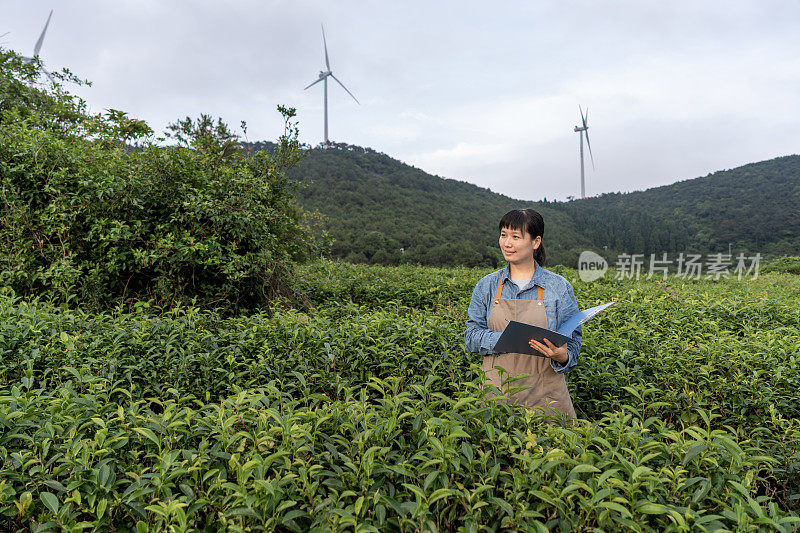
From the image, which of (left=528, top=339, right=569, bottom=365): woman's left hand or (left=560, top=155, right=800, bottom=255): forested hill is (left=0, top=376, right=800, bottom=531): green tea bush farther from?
(left=560, top=155, right=800, bottom=255): forested hill

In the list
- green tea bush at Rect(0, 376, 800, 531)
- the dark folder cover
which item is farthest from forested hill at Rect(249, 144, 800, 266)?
green tea bush at Rect(0, 376, 800, 531)

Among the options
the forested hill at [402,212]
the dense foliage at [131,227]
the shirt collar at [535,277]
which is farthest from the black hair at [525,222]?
the forested hill at [402,212]

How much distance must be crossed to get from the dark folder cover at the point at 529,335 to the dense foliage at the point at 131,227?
12.8 ft

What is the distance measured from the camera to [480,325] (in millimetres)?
2701

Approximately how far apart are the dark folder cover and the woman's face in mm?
464

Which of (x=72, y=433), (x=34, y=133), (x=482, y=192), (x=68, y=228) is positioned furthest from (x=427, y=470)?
(x=482, y=192)

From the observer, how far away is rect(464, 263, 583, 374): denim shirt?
247 cm

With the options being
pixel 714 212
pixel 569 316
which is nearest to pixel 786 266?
pixel 569 316

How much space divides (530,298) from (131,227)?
4970 mm

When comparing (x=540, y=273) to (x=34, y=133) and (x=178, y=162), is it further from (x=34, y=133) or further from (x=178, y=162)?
(x=34, y=133)

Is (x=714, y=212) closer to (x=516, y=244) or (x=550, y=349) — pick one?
(x=516, y=244)

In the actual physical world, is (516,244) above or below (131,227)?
below

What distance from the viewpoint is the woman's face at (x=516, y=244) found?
2500mm

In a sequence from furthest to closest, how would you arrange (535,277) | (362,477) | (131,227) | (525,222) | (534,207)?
1. (534,207)
2. (131,227)
3. (535,277)
4. (525,222)
5. (362,477)
